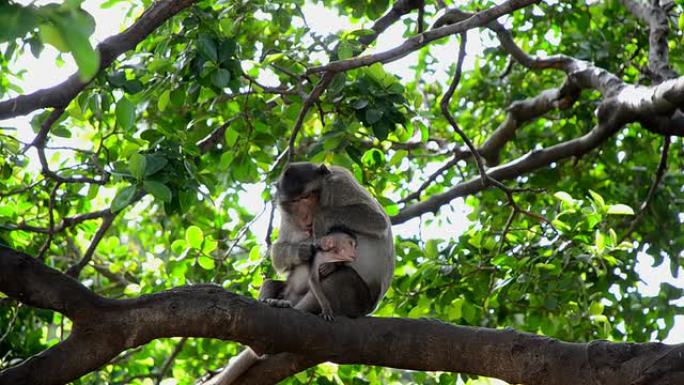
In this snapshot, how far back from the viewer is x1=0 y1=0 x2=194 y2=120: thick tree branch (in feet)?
13.2

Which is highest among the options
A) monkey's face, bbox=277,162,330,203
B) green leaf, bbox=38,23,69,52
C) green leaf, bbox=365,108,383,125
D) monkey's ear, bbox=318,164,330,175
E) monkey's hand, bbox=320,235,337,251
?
green leaf, bbox=365,108,383,125

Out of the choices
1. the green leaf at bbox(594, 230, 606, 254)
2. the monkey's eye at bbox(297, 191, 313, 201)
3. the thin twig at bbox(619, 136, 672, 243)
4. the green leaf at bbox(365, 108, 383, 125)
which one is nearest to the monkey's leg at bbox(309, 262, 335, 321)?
the monkey's eye at bbox(297, 191, 313, 201)

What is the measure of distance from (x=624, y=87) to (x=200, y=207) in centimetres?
367

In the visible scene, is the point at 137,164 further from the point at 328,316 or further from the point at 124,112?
the point at 328,316

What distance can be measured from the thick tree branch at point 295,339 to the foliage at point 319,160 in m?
0.79

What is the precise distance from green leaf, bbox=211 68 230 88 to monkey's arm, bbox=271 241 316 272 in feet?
3.29

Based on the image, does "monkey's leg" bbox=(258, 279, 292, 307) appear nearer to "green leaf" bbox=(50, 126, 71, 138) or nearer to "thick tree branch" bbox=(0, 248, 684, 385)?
"thick tree branch" bbox=(0, 248, 684, 385)

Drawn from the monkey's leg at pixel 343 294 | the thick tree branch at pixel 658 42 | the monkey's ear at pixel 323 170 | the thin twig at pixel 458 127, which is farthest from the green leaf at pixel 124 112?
the thick tree branch at pixel 658 42

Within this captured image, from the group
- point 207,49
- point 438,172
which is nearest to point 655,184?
point 438,172

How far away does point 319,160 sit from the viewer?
574 cm

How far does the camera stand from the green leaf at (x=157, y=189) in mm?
4430

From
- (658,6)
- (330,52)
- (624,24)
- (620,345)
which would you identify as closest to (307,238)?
(330,52)

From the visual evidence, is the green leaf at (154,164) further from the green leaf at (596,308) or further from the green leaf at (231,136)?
the green leaf at (596,308)

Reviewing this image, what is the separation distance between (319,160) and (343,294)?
3.67 ft
